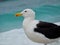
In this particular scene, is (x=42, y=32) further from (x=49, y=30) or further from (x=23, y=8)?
(x=23, y=8)

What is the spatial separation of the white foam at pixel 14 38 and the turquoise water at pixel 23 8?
0.14 meters

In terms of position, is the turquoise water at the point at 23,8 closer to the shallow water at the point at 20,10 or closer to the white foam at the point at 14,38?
the shallow water at the point at 20,10

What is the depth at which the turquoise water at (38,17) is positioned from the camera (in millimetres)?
2545

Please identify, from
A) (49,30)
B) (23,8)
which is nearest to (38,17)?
(23,8)

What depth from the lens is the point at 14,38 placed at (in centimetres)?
229

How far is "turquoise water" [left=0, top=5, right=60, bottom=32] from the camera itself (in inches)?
100

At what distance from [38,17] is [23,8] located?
0.22m

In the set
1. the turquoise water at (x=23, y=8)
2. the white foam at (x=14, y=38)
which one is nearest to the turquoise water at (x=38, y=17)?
the turquoise water at (x=23, y=8)

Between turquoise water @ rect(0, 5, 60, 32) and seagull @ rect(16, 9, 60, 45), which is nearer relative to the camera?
seagull @ rect(16, 9, 60, 45)

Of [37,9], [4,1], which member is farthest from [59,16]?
[4,1]

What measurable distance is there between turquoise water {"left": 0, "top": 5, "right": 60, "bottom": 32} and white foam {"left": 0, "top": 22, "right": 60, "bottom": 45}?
4.2 inches

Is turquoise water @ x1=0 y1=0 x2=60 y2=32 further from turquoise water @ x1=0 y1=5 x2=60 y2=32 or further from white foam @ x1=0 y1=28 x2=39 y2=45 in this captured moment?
white foam @ x1=0 y1=28 x2=39 y2=45

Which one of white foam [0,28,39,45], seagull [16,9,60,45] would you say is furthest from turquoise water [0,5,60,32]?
seagull [16,9,60,45]

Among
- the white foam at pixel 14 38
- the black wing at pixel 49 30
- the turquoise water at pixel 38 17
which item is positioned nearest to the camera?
the black wing at pixel 49 30
